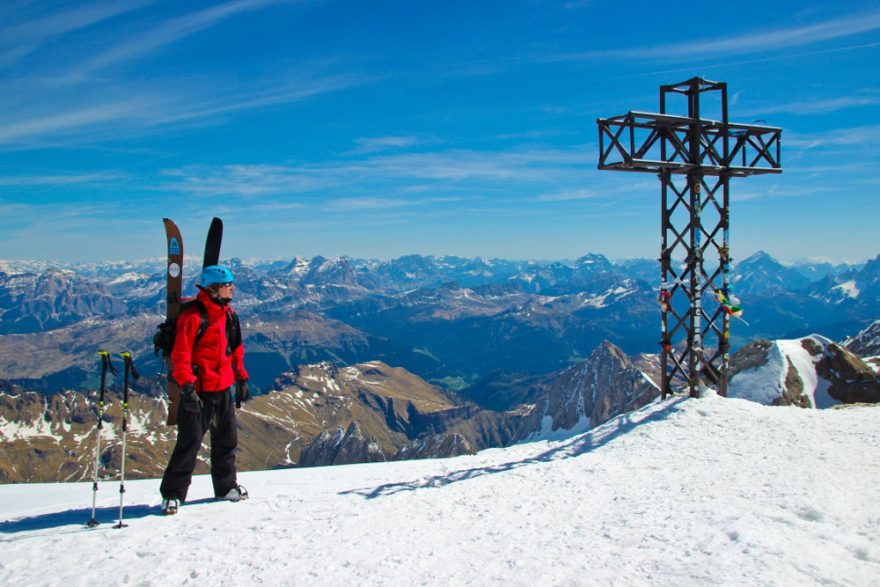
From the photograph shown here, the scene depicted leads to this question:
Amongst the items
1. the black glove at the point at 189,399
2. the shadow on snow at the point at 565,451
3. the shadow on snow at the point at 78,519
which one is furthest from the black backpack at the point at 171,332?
the shadow on snow at the point at 565,451

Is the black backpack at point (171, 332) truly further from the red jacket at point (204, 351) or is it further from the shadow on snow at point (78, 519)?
the shadow on snow at point (78, 519)

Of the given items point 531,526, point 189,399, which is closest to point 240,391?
point 189,399

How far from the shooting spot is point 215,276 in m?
10.8

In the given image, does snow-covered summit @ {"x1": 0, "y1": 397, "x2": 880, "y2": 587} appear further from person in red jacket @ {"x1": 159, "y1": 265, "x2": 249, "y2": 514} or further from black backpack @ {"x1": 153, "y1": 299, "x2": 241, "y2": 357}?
black backpack @ {"x1": 153, "y1": 299, "x2": 241, "y2": 357}

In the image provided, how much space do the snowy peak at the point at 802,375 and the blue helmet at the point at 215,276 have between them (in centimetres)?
2285

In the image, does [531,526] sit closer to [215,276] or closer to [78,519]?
[215,276]

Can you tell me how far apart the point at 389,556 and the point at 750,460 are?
25.3 ft

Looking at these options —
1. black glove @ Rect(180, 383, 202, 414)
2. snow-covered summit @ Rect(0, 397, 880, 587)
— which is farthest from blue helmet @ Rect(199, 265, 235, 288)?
snow-covered summit @ Rect(0, 397, 880, 587)

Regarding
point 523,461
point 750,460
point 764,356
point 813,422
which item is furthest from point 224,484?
point 764,356

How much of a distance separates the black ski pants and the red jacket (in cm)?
28

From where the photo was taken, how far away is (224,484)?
36.5ft

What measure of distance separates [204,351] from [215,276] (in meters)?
1.38

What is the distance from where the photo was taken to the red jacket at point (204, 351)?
33.3ft

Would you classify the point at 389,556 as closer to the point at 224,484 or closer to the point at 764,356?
the point at 224,484
